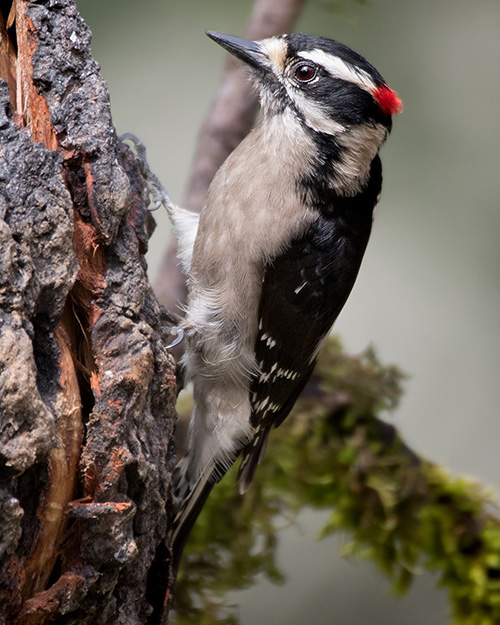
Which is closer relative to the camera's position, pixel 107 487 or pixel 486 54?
pixel 107 487

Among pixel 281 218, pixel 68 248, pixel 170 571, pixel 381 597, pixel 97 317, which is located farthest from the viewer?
pixel 381 597

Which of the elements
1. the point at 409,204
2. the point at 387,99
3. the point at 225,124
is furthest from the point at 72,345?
the point at 409,204

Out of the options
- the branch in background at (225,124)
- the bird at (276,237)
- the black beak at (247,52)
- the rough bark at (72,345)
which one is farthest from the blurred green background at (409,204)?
the rough bark at (72,345)

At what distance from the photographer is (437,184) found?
3547 millimetres

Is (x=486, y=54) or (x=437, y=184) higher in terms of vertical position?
(x=486, y=54)

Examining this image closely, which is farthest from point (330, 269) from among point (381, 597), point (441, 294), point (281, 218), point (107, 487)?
point (381, 597)

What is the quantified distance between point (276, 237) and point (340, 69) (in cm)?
45

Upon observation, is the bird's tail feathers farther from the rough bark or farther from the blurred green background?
the blurred green background

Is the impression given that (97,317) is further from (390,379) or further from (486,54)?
(486,54)

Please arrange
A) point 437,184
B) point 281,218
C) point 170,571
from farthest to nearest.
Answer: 1. point 437,184
2. point 281,218
3. point 170,571

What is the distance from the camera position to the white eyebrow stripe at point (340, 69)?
1.71 meters

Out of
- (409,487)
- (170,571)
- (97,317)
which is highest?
(409,487)

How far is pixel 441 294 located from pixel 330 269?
191cm

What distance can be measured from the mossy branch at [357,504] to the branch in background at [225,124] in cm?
68
